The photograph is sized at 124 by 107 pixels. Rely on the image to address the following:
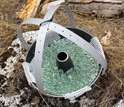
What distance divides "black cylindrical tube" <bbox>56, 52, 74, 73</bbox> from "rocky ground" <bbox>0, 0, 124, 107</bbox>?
21 centimetres

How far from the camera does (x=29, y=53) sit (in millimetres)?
2840

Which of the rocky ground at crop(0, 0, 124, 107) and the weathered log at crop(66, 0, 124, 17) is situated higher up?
the weathered log at crop(66, 0, 124, 17)

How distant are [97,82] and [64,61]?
11.6 inches

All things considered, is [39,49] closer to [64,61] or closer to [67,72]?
[64,61]

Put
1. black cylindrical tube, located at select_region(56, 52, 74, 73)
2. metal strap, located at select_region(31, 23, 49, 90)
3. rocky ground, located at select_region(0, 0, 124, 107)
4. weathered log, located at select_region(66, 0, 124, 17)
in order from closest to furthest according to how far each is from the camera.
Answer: metal strap, located at select_region(31, 23, 49, 90) < black cylindrical tube, located at select_region(56, 52, 74, 73) < rocky ground, located at select_region(0, 0, 124, 107) < weathered log, located at select_region(66, 0, 124, 17)

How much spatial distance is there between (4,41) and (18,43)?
0.19m

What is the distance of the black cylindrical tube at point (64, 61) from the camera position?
2646mm

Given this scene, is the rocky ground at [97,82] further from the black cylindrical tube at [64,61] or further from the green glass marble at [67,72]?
the black cylindrical tube at [64,61]

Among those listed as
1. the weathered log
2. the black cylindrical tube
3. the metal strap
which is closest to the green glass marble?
the black cylindrical tube

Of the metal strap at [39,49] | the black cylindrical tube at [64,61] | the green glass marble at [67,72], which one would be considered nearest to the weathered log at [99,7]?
the green glass marble at [67,72]

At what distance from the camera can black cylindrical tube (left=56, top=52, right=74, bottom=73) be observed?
2646 millimetres

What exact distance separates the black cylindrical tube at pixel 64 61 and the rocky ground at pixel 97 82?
207 mm

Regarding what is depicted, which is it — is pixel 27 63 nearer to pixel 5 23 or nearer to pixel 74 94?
pixel 74 94

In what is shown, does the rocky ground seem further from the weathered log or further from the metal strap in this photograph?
the metal strap
